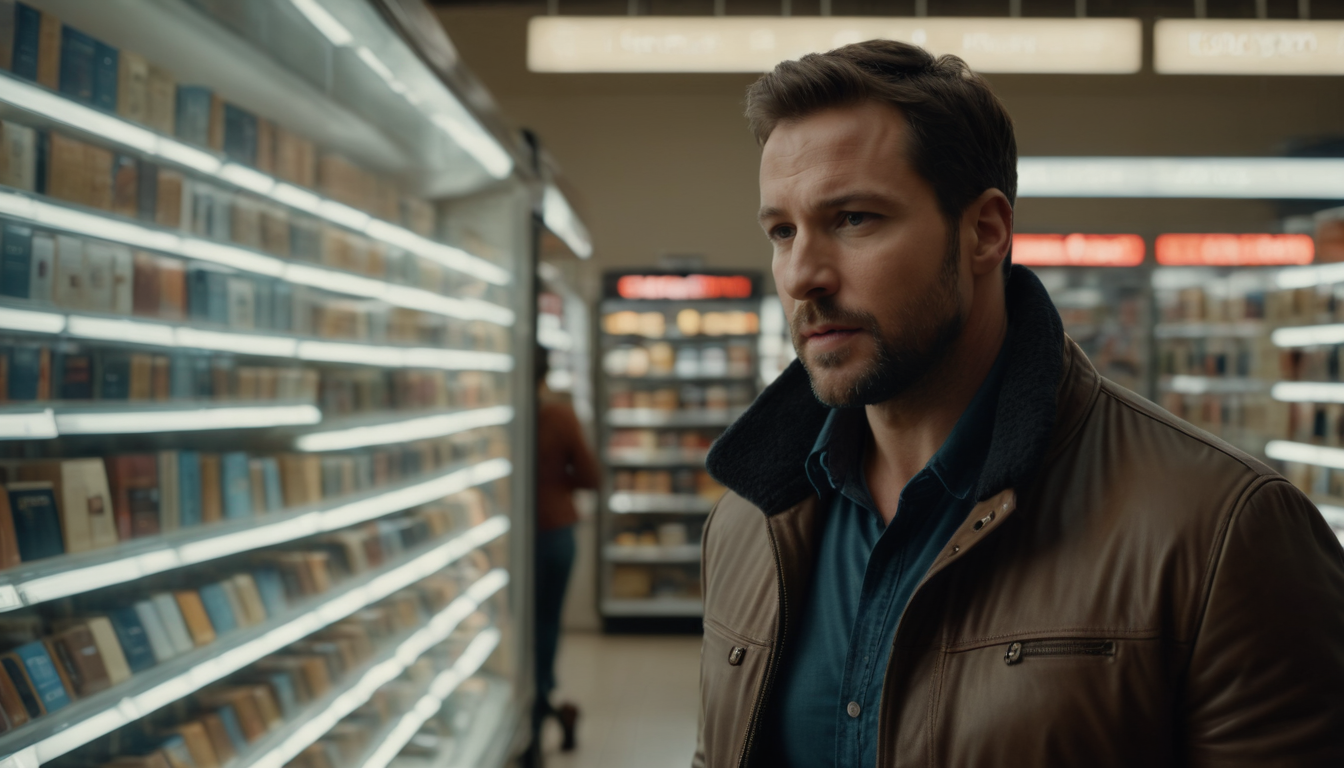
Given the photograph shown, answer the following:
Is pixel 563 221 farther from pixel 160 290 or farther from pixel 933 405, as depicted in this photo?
pixel 933 405

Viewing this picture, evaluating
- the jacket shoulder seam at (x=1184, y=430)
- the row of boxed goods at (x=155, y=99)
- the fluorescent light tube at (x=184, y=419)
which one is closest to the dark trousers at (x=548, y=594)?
the fluorescent light tube at (x=184, y=419)

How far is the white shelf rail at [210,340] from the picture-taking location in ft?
5.58

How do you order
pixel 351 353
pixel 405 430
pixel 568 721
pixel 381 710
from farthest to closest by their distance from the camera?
1. pixel 568 721
2. pixel 405 430
3. pixel 381 710
4. pixel 351 353

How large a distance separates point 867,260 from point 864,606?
0.42 m

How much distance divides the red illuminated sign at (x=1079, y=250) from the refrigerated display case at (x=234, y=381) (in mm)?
3611

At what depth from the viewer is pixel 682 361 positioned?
25.6ft

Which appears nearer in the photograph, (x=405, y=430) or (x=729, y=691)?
(x=729, y=691)

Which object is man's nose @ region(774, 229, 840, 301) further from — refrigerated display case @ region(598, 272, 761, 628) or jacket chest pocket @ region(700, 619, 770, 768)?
refrigerated display case @ region(598, 272, 761, 628)

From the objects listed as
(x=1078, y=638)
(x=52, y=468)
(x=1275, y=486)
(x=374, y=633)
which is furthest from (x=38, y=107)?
(x=374, y=633)

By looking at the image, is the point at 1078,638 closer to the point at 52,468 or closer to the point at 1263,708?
the point at 1263,708

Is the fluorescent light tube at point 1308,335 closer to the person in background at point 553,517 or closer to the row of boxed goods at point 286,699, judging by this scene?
the person in background at point 553,517

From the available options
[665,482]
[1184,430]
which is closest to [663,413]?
[665,482]

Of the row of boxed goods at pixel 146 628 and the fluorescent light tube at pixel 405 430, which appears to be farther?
the fluorescent light tube at pixel 405 430

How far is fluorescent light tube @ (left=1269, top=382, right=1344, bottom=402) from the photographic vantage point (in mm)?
5301
